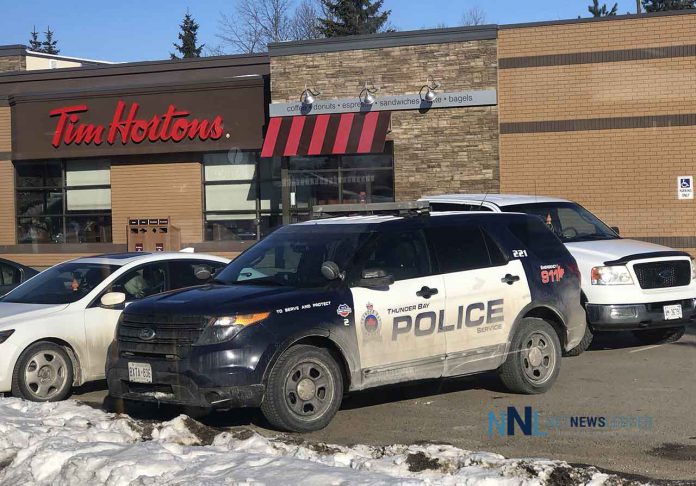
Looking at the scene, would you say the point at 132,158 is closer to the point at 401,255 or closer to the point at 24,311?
the point at 24,311

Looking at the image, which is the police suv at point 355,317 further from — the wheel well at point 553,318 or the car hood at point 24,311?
the car hood at point 24,311

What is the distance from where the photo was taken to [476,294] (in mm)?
8781

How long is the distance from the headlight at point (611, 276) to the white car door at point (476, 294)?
2416 mm

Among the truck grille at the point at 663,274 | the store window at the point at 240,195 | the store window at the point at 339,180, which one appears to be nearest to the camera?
the truck grille at the point at 663,274

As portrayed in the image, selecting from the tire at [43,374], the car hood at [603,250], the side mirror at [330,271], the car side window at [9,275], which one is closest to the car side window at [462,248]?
the side mirror at [330,271]

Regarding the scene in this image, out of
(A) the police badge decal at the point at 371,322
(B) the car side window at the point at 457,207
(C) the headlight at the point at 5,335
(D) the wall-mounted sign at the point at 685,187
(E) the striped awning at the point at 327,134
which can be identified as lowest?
(C) the headlight at the point at 5,335

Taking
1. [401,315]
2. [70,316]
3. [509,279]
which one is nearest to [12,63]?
[70,316]

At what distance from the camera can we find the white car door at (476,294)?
28.2 feet

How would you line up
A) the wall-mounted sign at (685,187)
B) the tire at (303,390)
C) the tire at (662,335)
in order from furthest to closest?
the wall-mounted sign at (685,187) → the tire at (662,335) → the tire at (303,390)

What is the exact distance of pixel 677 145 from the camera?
19969 millimetres

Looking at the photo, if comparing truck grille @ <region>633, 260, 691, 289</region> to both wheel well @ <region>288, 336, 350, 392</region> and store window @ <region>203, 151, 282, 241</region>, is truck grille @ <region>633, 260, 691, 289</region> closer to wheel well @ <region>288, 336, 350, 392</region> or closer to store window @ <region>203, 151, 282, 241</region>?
wheel well @ <region>288, 336, 350, 392</region>

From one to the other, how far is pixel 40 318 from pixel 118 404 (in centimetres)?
117

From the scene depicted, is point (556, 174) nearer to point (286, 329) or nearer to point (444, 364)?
point (444, 364)

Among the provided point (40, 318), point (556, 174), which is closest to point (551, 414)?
point (40, 318)
